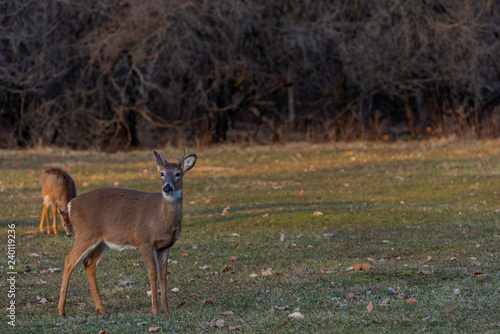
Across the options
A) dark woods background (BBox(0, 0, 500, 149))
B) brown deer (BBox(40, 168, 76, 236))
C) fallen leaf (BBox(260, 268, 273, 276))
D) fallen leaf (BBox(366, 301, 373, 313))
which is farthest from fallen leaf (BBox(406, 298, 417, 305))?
dark woods background (BBox(0, 0, 500, 149))

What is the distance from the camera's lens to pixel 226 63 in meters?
26.8

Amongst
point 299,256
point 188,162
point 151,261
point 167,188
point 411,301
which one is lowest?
point 299,256

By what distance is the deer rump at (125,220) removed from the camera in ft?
21.3

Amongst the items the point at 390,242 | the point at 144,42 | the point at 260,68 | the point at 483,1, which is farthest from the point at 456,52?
the point at 390,242

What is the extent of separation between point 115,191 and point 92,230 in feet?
1.89

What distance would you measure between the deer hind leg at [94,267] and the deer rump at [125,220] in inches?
7.5

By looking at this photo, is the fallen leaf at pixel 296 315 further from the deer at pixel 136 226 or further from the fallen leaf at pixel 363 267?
the fallen leaf at pixel 363 267

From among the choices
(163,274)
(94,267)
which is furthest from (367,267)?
(94,267)

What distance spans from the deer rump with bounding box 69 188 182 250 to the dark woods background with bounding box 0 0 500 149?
59.9ft

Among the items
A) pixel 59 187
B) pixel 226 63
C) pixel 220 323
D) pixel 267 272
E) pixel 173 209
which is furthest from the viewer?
pixel 226 63

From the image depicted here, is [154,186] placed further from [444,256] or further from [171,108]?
[171,108]

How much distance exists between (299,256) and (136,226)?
345 centimetres

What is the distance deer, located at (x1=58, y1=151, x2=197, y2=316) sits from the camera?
6484 mm

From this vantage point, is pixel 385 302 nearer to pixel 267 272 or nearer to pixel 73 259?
pixel 267 272
